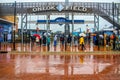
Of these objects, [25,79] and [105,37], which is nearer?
[25,79]

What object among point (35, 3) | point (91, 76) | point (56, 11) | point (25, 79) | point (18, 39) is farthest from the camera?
point (18, 39)

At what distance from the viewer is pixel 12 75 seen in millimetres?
15445

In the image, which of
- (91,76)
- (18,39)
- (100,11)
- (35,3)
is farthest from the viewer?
(18,39)

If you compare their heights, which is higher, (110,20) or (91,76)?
(110,20)

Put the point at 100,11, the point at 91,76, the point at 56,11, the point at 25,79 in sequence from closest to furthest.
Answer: the point at 25,79 → the point at 91,76 → the point at 56,11 → the point at 100,11

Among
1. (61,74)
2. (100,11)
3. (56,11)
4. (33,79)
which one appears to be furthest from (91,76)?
(100,11)

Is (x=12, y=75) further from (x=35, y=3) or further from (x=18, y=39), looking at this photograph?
(x=18, y=39)

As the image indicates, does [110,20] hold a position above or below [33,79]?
above

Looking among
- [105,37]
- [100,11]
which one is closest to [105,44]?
[105,37]

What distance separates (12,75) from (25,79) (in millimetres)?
1447

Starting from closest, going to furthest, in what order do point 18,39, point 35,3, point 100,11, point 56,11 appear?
point 56,11 < point 100,11 < point 35,3 < point 18,39

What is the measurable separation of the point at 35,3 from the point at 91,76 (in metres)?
33.4

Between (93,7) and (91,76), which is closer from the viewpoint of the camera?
(91,76)

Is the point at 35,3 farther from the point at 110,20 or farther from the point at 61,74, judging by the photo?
the point at 61,74
